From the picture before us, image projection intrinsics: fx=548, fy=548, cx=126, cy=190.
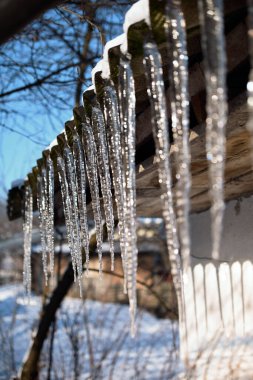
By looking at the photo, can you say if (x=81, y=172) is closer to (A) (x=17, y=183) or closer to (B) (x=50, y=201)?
(B) (x=50, y=201)

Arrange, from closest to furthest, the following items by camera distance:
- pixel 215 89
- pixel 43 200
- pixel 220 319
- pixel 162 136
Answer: pixel 215 89, pixel 162 136, pixel 43 200, pixel 220 319

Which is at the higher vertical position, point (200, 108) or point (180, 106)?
point (200, 108)

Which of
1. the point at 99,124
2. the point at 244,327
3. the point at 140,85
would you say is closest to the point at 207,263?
the point at 244,327

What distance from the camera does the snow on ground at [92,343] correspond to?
19.6ft

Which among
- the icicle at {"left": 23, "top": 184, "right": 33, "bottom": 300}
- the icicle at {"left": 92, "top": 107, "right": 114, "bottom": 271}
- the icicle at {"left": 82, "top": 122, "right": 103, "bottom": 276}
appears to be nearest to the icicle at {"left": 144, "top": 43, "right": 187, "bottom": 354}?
the icicle at {"left": 92, "top": 107, "right": 114, "bottom": 271}

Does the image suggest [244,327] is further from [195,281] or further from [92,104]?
[92,104]

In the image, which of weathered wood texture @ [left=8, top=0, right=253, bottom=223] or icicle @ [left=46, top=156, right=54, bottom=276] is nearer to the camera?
weathered wood texture @ [left=8, top=0, right=253, bottom=223]

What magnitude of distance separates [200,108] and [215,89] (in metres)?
0.87

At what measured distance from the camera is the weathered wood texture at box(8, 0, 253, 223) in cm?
→ 152

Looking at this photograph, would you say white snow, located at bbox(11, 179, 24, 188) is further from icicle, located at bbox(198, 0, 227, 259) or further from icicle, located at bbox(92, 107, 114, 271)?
icicle, located at bbox(198, 0, 227, 259)

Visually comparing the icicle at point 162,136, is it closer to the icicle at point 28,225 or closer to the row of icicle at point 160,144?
the row of icicle at point 160,144

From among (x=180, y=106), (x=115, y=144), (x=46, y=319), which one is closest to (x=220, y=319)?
(x=115, y=144)

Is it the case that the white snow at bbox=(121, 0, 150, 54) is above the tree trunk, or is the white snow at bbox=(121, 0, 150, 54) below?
above

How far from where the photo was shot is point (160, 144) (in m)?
1.69
